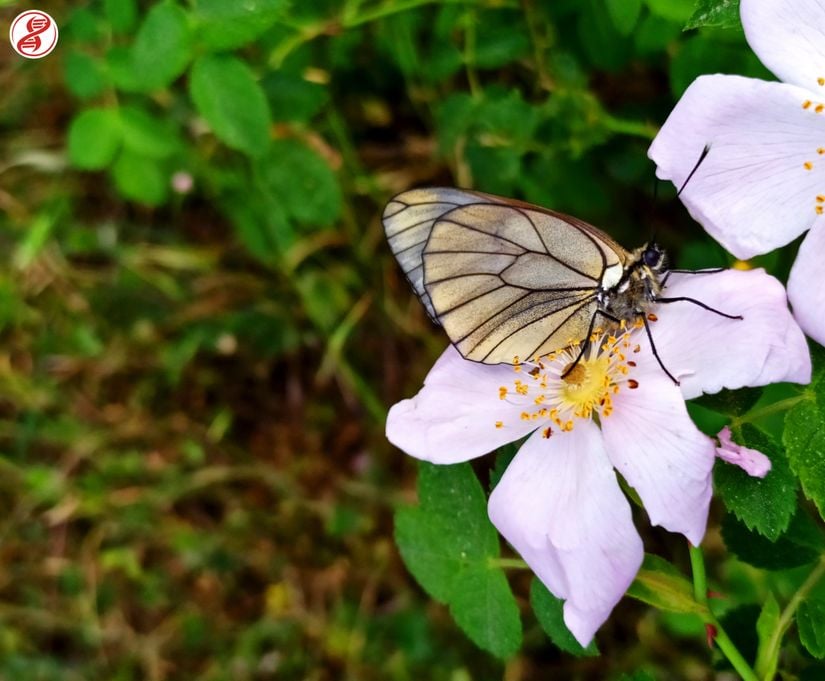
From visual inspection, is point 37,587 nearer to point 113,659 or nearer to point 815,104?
point 113,659

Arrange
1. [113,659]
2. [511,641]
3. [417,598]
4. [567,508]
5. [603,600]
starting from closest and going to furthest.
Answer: [603,600] < [567,508] < [511,641] < [417,598] < [113,659]

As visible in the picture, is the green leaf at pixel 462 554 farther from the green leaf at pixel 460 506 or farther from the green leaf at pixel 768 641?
the green leaf at pixel 768 641

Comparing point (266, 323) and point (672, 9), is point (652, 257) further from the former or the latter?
point (266, 323)

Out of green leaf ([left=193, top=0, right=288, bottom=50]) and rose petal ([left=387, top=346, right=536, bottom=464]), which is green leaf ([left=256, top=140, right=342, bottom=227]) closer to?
green leaf ([left=193, top=0, right=288, bottom=50])

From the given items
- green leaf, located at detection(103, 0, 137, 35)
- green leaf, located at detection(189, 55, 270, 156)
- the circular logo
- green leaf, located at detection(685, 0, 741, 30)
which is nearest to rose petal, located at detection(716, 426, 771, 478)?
green leaf, located at detection(685, 0, 741, 30)

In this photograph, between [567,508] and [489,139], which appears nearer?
[567,508]

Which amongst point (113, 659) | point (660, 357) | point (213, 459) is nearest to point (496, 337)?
point (660, 357)
